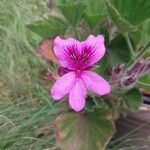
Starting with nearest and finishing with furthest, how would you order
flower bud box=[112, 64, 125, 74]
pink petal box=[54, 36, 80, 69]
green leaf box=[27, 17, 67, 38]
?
pink petal box=[54, 36, 80, 69] < flower bud box=[112, 64, 125, 74] < green leaf box=[27, 17, 67, 38]

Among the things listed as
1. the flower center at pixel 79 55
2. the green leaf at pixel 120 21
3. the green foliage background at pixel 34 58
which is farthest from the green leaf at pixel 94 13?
the flower center at pixel 79 55

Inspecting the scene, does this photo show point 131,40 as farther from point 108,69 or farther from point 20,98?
point 20,98

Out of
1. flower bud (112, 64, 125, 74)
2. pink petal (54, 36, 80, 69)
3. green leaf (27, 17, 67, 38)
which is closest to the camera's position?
pink petal (54, 36, 80, 69)

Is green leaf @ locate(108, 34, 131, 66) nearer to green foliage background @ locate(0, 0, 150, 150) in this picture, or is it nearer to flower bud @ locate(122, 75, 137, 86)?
green foliage background @ locate(0, 0, 150, 150)

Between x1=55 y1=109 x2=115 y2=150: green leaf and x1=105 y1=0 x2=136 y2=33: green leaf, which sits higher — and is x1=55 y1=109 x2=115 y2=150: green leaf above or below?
below

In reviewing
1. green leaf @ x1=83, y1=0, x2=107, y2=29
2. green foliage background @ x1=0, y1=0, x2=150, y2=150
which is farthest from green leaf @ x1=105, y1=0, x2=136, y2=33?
green leaf @ x1=83, y1=0, x2=107, y2=29
